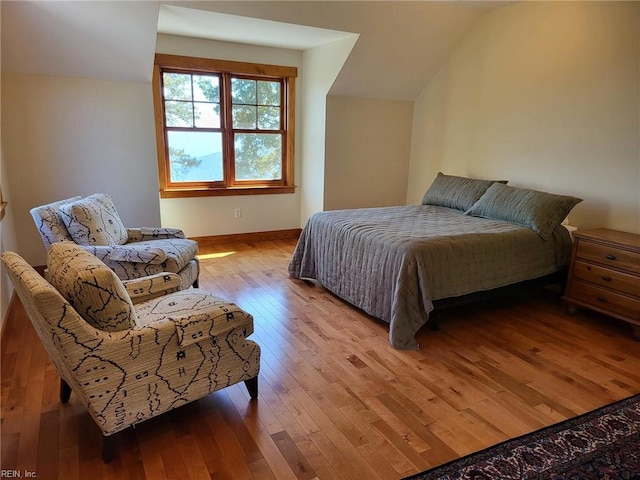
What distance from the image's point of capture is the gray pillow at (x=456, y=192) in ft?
13.1

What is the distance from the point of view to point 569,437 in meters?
1.90

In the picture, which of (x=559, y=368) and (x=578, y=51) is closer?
(x=559, y=368)

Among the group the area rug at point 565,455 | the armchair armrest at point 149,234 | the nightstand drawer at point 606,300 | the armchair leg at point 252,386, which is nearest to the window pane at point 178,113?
the armchair armrest at point 149,234

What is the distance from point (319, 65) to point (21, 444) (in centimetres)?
432

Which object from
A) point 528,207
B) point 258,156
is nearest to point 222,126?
Result: point 258,156

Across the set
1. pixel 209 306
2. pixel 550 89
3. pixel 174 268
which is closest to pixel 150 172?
pixel 174 268

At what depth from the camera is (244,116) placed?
504cm

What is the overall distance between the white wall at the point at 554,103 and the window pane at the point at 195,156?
2.64 meters

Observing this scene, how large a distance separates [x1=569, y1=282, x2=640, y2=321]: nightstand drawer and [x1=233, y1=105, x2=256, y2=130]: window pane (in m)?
3.75

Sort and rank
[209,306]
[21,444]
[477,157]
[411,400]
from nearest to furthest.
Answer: [21,444] < [209,306] < [411,400] < [477,157]

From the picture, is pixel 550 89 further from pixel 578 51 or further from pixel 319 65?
pixel 319 65

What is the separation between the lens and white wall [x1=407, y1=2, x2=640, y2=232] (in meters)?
3.20

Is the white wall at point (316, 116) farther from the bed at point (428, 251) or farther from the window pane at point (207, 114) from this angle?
the bed at point (428, 251)

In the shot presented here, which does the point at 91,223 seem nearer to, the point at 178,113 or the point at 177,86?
the point at 178,113
